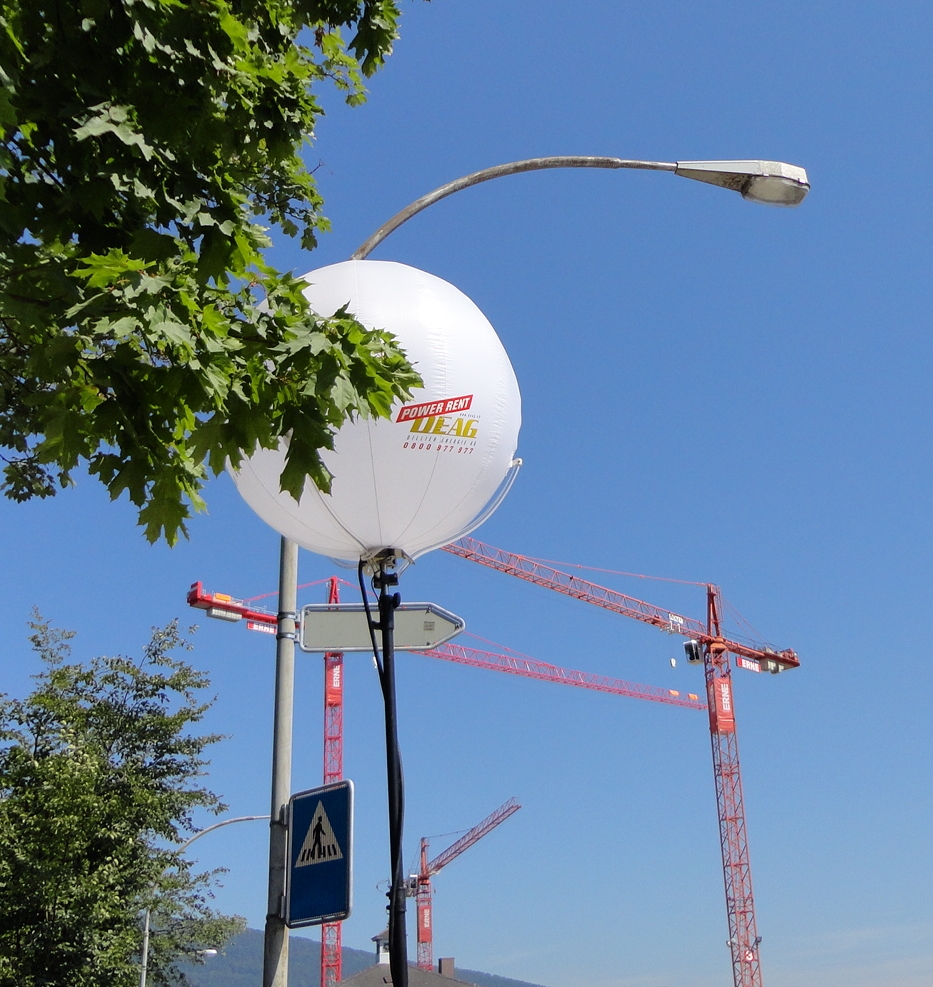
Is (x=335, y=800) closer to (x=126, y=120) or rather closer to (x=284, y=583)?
(x=284, y=583)

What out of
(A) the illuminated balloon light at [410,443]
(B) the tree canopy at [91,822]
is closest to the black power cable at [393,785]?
(A) the illuminated balloon light at [410,443]

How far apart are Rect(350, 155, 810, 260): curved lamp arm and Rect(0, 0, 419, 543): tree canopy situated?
59.5 inches

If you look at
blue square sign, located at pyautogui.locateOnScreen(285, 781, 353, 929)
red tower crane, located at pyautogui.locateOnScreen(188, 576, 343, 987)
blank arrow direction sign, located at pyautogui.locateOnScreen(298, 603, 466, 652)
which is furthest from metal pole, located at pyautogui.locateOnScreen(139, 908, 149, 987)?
red tower crane, located at pyautogui.locateOnScreen(188, 576, 343, 987)

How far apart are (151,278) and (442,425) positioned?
144 cm

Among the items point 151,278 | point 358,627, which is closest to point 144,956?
point 358,627

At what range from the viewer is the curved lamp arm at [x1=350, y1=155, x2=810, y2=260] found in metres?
5.25

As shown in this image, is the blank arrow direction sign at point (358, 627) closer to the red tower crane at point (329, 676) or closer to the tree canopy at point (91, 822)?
the tree canopy at point (91, 822)

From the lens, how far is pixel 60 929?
1811cm

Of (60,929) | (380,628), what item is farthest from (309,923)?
(60,929)

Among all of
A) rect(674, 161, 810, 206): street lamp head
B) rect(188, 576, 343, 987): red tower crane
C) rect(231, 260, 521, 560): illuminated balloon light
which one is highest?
rect(188, 576, 343, 987): red tower crane

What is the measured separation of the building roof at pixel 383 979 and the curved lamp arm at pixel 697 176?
16688mm

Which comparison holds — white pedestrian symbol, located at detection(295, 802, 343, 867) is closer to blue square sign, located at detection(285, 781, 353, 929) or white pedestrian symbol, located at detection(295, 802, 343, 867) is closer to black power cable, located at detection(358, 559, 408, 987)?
blue square sign, located at detection(285, 781, 353, 929)

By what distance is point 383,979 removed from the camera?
65.0ft

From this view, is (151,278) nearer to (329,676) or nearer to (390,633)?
(390,633)
